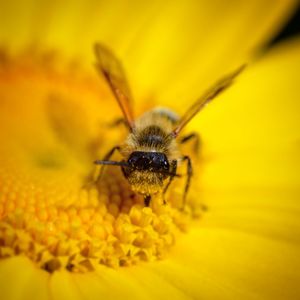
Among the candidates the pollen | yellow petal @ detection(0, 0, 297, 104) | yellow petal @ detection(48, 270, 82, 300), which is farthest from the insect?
yellow petal @ detection(0, 0, 297, 104)

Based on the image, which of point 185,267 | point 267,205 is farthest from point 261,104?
point 185,267

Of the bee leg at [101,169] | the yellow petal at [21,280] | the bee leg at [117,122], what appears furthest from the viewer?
the bee leg at [117,122]

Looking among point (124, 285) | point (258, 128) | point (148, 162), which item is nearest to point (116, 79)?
point (148, 162)

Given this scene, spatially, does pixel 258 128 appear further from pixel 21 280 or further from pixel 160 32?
pixel 21 280

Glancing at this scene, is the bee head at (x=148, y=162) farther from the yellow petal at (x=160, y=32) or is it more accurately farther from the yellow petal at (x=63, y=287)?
the yellow petal at (x=160, y=32)

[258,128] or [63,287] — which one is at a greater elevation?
[258,128]

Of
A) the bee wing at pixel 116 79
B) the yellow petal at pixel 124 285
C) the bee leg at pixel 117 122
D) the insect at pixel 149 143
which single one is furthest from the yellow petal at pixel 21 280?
the bee leg at pixel 117 122
